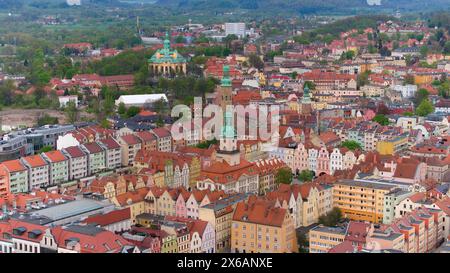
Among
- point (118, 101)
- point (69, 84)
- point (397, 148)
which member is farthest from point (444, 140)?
point (69, 84)

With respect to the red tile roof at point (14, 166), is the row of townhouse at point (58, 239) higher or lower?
higher

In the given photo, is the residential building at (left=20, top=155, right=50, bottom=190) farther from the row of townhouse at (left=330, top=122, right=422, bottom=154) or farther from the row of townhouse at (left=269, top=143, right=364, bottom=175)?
the row of townhouse at (left=330, top=122, right=422, bottom=154)

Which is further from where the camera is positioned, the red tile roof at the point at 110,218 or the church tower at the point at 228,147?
the church tower at the point at 228,147

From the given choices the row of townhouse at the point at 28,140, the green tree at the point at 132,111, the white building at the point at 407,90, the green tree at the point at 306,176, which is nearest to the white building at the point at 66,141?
the row of townhouse at the point at 28,140

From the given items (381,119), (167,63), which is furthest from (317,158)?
(167,63)

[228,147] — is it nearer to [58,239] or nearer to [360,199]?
[360,199]

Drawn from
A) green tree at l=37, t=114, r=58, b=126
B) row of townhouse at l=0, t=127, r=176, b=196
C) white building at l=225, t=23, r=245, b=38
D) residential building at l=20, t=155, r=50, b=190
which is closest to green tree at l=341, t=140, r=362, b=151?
row of townhouse at l=0, t=127, r=176, b=196

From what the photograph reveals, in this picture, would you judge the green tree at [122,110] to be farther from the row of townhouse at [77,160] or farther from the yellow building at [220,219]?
the yellow building at [220,219]
